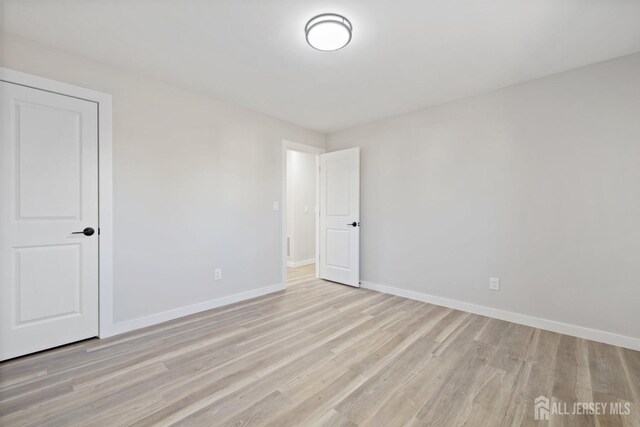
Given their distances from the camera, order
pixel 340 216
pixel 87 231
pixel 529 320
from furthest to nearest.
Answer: pixel 340 216
pixel 529 320
pixel 87 231

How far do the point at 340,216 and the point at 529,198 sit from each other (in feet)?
7.82

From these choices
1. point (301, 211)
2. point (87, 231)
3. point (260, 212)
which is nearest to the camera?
point (87, 231)

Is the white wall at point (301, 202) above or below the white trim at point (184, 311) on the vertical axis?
above

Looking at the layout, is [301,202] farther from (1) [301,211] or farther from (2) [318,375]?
(2) [318,375]

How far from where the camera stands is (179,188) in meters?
2.93

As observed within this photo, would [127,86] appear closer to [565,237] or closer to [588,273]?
[565,237]

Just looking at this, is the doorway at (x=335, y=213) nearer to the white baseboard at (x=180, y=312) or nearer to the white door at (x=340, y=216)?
the white door at (x=340, y=216)

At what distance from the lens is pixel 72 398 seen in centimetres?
167

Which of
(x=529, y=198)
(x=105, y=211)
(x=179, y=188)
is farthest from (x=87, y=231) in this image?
(x=529, y=198)

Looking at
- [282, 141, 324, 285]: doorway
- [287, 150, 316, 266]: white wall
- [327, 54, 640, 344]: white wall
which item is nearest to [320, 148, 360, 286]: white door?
[327, 54, 640, 344]: white wall

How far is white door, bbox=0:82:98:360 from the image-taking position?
6.75 ft

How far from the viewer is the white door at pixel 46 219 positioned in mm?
2059

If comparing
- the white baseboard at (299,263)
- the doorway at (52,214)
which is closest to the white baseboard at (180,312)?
the doorway at (52,214)

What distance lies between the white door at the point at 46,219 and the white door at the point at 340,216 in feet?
9.68
